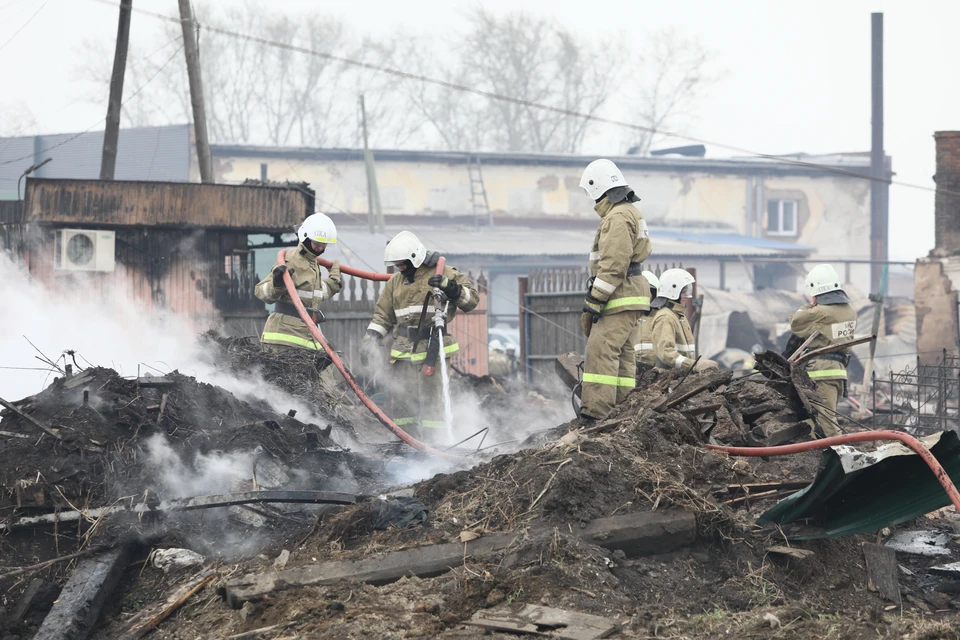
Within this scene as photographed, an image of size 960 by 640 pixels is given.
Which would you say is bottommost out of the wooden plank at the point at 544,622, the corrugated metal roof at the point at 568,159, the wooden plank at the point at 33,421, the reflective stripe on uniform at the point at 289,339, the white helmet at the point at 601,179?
the wooden plank at the point at 544,622

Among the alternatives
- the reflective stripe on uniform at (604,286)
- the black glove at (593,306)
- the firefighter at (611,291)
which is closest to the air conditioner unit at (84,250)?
the firefighter at (611,291)

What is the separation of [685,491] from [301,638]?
6.78 ft

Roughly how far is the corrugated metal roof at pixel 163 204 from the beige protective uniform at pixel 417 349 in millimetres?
5629

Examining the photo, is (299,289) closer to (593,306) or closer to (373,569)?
(593,306)

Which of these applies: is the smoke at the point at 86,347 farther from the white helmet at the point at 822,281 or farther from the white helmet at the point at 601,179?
the white helmet at the point at 822,281

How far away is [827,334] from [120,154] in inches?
1302

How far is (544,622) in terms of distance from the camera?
4.02 metres

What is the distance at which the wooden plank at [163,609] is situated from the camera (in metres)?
4.73

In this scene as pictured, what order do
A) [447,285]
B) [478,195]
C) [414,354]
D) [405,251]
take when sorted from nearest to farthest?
1. [447,285]
2. [405,251]
3. [414,354]
4. [478,195]

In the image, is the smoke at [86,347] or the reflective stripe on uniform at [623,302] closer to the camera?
the reflective stripe on uniform at [623,302]

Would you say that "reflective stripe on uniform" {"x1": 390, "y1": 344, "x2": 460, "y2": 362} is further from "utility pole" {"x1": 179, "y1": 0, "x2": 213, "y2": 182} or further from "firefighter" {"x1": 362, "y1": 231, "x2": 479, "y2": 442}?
"utility pole" {"x1": 179, "y1": 0, "x2": 213, "y2": 182}

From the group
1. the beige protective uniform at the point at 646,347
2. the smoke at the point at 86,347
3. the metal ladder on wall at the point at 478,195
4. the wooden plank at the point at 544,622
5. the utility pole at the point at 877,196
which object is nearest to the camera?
the wooden plank at the point at 544,622

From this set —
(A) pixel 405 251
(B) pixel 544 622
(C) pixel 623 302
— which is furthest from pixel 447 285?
(B) pixel 544 622

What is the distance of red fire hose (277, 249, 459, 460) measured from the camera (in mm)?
8367
